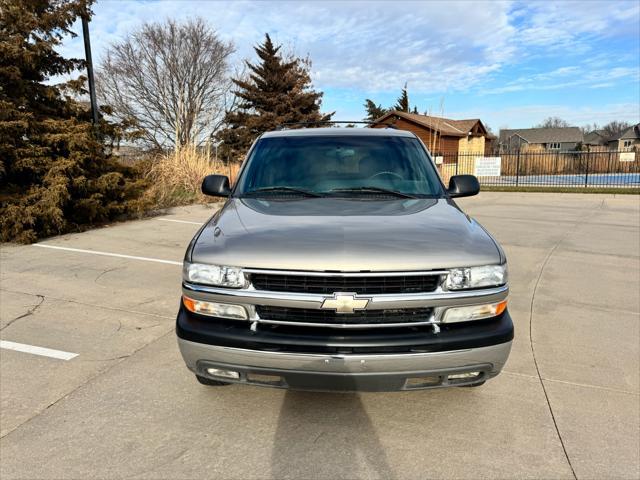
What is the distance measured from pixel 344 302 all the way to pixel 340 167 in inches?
70.1

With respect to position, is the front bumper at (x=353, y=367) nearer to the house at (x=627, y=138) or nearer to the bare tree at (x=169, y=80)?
the bare tree at (x=169, y=80)

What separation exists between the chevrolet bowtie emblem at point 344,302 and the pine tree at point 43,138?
779 cm

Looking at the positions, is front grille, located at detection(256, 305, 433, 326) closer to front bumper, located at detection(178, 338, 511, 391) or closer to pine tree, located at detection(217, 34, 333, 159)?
front bumper, located at detection(178, 338, 511, 391)

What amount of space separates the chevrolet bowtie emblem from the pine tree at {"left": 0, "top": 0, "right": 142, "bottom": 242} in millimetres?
7794

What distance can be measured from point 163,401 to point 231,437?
67 cm

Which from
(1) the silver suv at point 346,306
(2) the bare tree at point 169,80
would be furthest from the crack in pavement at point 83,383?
(2) the bare tree at point 169,80

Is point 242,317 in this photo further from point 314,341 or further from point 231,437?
point 231,437

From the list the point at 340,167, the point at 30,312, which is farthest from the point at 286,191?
the point at 30,312

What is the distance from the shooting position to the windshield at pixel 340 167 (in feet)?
12.0

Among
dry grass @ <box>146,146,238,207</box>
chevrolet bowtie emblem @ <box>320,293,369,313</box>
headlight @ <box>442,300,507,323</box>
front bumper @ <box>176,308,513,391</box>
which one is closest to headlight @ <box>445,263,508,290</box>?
headlight @ <box>442,300,507,323</box>

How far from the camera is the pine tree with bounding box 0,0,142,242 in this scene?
321 inches

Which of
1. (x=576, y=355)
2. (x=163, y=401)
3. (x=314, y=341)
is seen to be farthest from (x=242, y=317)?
(x=576, y=355)

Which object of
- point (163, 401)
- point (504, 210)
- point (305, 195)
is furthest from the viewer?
point (504, 210)

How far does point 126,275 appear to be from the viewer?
629 cm
